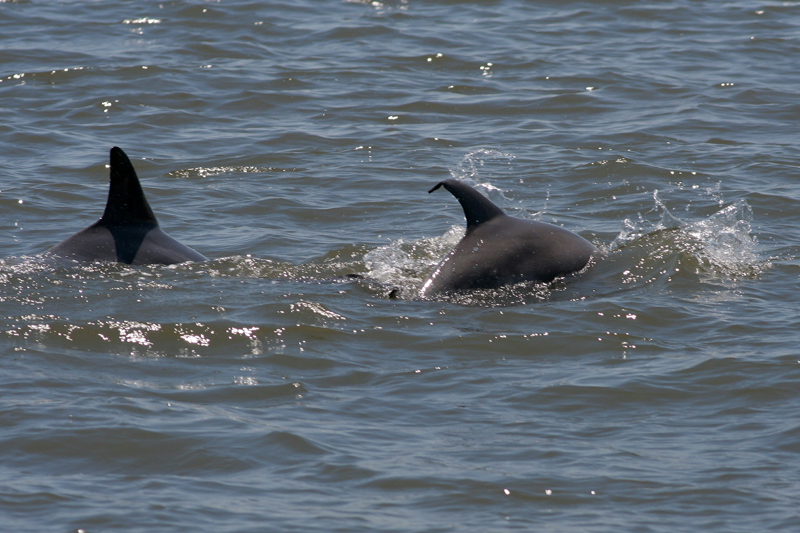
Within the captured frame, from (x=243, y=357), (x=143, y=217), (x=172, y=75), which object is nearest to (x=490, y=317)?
(x=243, y=357)

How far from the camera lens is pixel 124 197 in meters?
8.25

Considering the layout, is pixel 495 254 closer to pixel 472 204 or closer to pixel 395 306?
pixel 472 204

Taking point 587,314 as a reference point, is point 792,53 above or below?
above

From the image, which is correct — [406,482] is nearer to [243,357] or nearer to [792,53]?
[243,357]

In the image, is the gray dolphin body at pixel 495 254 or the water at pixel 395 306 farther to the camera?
the gray dolphin body at pixel 495 254

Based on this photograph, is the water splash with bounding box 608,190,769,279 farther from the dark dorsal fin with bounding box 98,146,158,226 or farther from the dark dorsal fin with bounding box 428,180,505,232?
the dark dorsal fin with bounding box 98,146,158,226

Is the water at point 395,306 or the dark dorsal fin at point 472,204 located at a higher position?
the dark dorsal fin at point 472,204

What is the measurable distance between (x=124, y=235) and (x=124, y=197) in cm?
30

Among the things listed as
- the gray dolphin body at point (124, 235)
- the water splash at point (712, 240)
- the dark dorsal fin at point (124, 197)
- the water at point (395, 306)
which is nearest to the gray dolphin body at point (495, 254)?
the water at point (395, 306)

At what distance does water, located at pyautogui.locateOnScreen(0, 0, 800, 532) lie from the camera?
17.0 feet

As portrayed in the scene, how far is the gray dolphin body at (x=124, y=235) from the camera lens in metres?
8.18

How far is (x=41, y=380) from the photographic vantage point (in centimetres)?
629

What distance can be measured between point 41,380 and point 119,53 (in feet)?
39.1

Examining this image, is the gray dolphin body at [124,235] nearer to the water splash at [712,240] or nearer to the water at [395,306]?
the water at [395,306]
